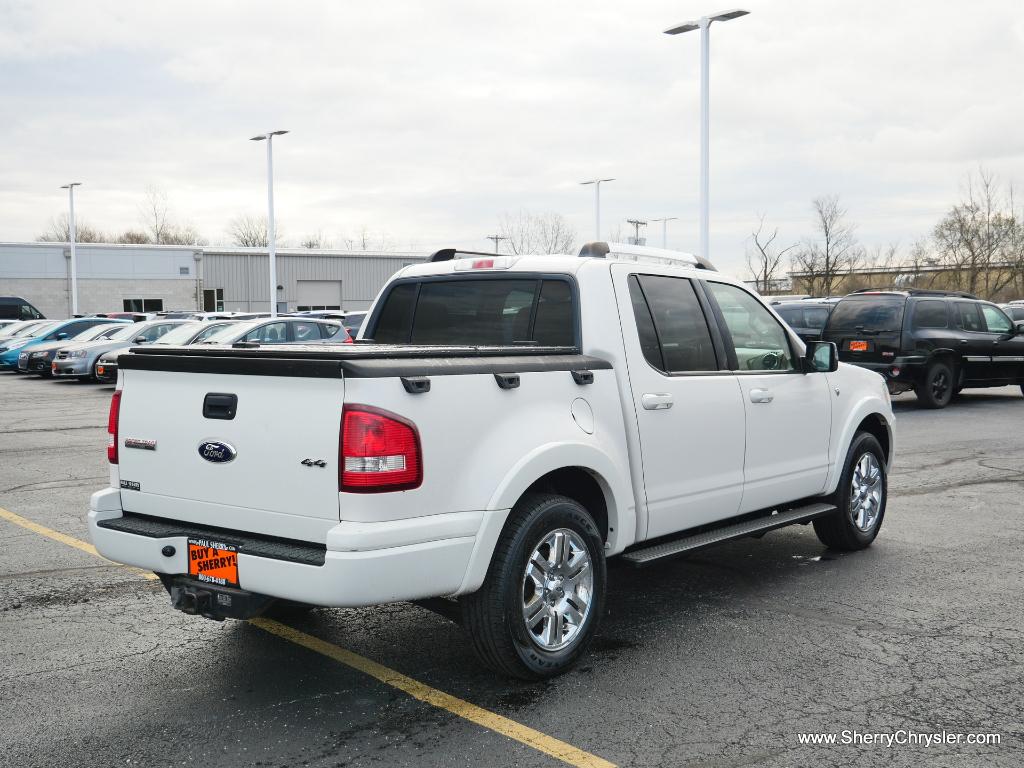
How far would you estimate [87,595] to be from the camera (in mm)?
5895

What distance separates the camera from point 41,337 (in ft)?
97.5

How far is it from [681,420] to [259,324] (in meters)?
16.1

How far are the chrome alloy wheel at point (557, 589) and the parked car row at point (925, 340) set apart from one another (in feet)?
41.0

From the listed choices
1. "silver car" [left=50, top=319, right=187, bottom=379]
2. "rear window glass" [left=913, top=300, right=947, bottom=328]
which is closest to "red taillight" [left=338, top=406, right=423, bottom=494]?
"rear window glass" [left=913, top=300, right=947, bottom=328]

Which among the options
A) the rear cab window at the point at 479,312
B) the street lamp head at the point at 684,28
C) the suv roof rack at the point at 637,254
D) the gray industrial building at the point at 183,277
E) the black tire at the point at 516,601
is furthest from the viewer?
the gray industrial building at the point at 183,277

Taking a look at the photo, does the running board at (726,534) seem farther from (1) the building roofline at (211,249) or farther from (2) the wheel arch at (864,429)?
(1) the building roofline at (211,249)

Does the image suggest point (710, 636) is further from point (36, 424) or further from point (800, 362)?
point (36, 424)

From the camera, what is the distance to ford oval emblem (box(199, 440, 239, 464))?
4.19 m

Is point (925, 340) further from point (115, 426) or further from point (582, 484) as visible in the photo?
point (115, 426)

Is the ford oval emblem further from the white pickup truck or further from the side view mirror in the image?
the side view mirror

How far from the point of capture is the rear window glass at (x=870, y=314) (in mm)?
16406

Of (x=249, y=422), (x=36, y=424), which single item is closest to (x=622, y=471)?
(x=249, y=422)

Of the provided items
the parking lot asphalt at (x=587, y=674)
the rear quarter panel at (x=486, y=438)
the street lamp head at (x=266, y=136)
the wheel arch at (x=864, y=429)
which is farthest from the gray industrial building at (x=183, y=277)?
the rear quarter panel at (x=486, y=438)

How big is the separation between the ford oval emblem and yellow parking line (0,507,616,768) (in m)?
1.19
